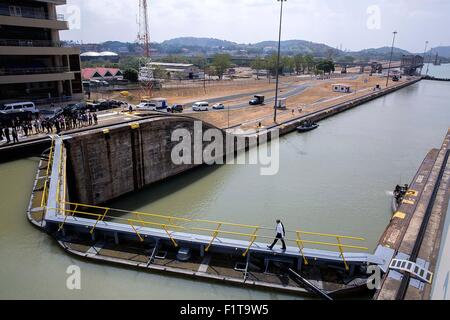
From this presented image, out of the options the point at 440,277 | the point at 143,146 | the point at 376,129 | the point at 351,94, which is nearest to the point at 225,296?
the point at 440,277

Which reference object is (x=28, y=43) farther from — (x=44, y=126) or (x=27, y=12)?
(x=44, y=126)

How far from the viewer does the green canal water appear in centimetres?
1129

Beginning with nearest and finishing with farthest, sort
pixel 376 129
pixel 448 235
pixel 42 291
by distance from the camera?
pixel 42 291 < pixel 448 235 < pixel 376 129

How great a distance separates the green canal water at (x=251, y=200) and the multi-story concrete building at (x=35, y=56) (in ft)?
55.5

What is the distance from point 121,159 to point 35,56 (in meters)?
22.1

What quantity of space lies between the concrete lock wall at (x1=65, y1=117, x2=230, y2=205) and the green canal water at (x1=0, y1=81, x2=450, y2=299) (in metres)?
0.92

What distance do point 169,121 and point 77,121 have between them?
8.41 metres

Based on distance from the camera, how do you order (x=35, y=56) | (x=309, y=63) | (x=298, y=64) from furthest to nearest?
(x=309, y=63)
(x=298, y=64)
(x=35, y=56)

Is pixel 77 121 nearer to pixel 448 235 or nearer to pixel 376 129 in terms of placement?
pixel 448 235

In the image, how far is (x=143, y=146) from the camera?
22.2 metres

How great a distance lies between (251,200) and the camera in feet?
69.0

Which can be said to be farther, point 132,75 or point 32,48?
point 132,75

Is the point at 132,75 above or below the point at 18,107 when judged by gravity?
above

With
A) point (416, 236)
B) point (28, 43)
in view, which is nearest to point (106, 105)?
point (28, 43)
